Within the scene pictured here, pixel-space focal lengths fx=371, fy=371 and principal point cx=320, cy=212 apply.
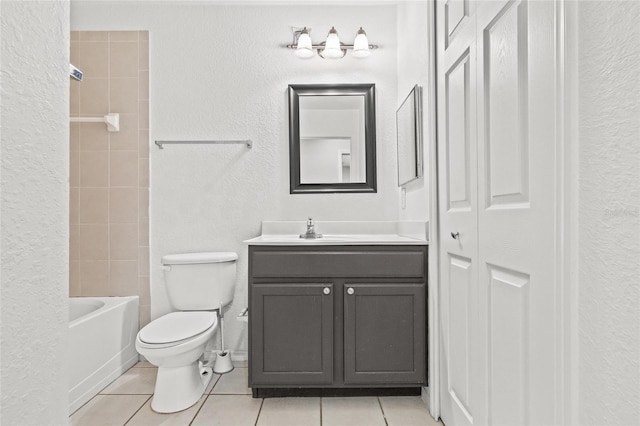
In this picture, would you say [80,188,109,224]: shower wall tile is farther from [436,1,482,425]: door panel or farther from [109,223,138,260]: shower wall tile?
[436,1,482,425]: door panel

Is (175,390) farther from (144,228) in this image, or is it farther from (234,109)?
(234,109)

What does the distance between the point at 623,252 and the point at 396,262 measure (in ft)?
3.88

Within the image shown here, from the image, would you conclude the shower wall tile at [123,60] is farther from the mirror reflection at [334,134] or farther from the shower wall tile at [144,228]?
the mirror reflection at [334,134]

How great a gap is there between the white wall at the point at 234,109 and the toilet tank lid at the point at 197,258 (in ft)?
0.49

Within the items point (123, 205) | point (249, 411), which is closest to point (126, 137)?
point (123, 205)

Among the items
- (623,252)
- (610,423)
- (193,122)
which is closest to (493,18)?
(623,252)

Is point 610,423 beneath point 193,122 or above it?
beneath

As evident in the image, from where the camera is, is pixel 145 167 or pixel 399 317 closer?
pixel 399 317

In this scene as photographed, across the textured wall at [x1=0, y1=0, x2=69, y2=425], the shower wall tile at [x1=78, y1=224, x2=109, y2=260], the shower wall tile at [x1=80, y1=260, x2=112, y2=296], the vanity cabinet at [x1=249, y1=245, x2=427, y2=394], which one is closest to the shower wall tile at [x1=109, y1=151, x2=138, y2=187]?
the shower wall tile at [x1=78, y1=224, x2=109, y2=260]

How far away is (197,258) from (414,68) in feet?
5.45

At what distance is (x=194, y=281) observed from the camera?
2.22 meters

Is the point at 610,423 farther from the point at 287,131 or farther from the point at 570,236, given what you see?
the point at 287,131

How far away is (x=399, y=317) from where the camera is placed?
1820mm

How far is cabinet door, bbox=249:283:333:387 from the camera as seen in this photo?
1.83 meters
